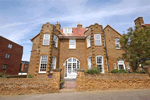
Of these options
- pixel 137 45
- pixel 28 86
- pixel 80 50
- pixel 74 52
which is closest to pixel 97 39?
pixel 80 50

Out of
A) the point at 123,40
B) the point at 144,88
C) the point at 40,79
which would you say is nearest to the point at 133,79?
the point at 144,88

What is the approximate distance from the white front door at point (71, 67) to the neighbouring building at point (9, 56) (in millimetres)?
20561

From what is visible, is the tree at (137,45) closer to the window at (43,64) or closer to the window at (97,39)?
the window at (97,39)

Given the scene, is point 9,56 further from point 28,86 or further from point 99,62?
point 99,62

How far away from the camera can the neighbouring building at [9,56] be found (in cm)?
2183

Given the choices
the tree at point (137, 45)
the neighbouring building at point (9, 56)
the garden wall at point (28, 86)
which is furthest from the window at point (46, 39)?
the neighbouring building at point (9, 56)

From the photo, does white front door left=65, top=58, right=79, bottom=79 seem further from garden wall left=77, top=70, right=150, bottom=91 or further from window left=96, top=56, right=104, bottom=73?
garden wall left=77, top=70, right=150, bottom=91

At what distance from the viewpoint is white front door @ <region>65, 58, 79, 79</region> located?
489 inches

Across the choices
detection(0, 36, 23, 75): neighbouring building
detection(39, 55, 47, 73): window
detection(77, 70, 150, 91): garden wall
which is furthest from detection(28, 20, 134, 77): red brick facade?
detection(0, 36, 23, 75): neighbouring building

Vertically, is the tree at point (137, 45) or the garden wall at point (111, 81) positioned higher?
the tree at point (137, 45)

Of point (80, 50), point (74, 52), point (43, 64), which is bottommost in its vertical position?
point (43, 64)

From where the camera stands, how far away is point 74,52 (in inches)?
544

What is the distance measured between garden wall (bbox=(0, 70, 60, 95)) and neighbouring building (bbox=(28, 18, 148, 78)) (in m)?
4.10

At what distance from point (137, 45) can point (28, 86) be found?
476 inches
